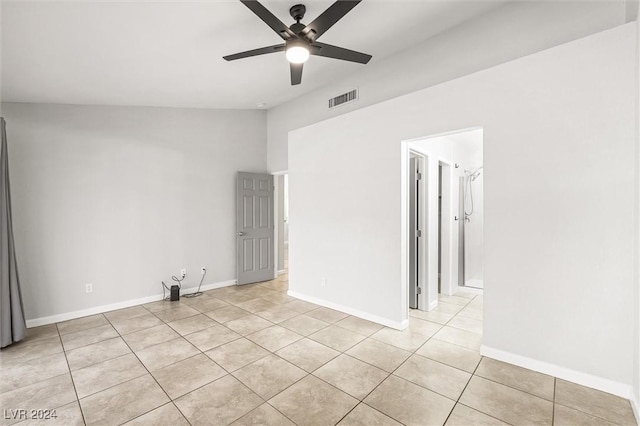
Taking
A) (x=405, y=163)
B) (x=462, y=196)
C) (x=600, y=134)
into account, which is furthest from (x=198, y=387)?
(x=462, y=196)

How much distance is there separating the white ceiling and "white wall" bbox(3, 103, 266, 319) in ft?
1.46

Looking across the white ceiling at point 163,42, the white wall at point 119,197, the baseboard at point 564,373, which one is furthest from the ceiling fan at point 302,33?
the baseboard at point 564,373

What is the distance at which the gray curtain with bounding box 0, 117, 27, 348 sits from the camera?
3080 mm

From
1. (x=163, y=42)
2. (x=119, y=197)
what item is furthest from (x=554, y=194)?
(x=119, y=197)

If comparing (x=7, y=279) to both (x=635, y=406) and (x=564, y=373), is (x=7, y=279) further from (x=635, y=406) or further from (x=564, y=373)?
(x=635, y=406)

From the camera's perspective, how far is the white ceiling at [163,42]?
2355 mm

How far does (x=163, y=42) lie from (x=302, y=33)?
1450mm

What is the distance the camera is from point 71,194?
3.93 meters

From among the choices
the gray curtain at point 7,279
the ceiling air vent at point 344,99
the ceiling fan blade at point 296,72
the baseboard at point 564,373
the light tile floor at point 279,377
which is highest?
the ceiling air vent at point 344,99

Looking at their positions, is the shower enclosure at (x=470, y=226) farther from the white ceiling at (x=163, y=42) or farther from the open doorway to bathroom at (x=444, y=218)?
the white ceiling at (x=163, y=42)

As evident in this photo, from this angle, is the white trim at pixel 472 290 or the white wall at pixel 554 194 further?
the white trim at pixel 472 290

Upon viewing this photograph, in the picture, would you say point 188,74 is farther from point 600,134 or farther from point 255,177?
point 600,134

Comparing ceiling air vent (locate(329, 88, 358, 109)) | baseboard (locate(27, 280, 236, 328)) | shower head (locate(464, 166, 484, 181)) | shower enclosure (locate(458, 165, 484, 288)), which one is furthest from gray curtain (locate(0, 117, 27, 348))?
shower head (locate(464, 166, 484, 181))

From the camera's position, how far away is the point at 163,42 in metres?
2.80
